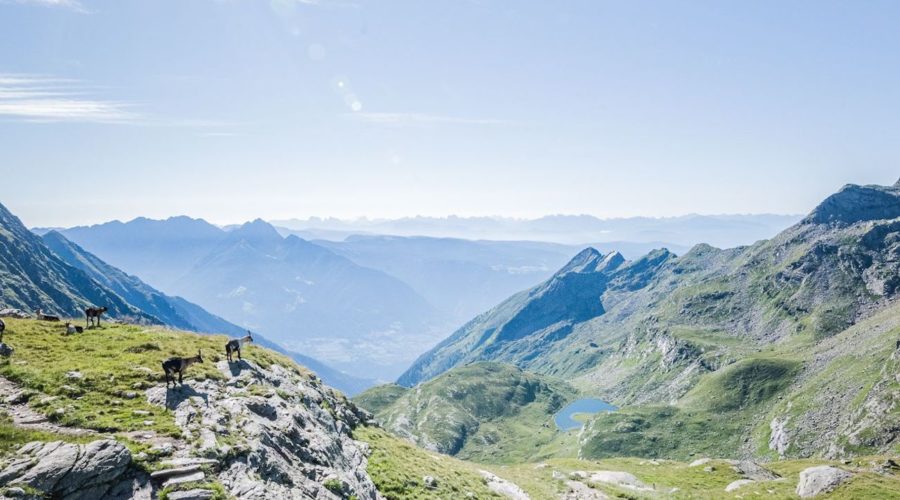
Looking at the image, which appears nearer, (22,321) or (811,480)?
(22,321)

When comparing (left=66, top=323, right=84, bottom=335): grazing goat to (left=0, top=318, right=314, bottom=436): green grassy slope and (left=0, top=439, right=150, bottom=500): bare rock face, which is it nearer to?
(left=0, top=318, right=314, bottom=436): green grassy slope

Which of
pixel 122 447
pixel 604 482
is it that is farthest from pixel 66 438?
pixel 604 482

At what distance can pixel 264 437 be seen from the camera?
2867 cm

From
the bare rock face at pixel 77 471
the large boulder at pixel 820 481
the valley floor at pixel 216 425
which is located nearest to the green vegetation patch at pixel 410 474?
the valley floor at pixel 216 425

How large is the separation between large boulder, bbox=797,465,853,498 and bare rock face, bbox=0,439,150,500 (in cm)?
6755

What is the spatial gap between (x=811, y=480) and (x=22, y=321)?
280 ft

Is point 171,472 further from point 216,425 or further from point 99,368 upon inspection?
point 99,368

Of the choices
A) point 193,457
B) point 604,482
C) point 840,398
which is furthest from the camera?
point 840,398

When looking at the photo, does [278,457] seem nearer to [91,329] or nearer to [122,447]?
[122,447]

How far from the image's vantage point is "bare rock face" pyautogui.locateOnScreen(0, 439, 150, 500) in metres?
19.8

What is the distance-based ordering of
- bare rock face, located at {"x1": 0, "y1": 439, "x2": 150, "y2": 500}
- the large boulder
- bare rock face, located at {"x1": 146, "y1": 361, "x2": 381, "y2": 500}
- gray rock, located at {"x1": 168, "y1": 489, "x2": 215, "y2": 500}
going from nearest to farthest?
bare rock face, located at {"x1": 0, "y1": 439, "x2": 150, "y2": 500} < gray rock, located at {"x1": 168, "y1": 489, "x2": 215, "y2": 500} < bare rock face, located at {"x1": 146, "y1": 361, "x2": 381, "y2": 500} < the large boulder

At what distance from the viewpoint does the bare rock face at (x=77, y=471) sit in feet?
65.1

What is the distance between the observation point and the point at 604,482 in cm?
6059

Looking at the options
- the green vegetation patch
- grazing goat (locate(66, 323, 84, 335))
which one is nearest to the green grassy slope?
grazing goat (locate(66, 323, 84, 335))
